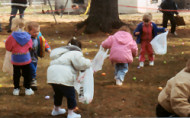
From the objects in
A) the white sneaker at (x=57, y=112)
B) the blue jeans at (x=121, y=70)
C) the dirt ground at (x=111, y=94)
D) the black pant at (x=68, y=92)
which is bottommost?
the dirt ground at (x=111, y=94)

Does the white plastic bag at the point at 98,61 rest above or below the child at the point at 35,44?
below

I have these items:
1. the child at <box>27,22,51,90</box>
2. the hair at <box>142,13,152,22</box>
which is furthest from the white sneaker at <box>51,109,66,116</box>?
the hair at <box>142,13,152,22</box>

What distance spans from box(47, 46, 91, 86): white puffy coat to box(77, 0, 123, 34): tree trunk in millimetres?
8052

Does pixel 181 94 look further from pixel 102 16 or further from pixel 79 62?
pixel 102 16

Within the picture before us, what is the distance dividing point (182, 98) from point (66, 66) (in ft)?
6.16

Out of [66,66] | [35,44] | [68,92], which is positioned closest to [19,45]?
[35,44]

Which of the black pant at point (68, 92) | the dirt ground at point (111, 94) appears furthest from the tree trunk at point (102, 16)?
the black pant at point (68, 92)

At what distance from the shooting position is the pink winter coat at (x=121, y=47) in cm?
608

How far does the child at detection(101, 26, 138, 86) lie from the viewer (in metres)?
6.09

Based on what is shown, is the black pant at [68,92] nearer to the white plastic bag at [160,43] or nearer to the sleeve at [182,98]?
the sleeve at [182,98]

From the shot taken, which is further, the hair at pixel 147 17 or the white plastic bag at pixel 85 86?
the hair at pixel 147 17

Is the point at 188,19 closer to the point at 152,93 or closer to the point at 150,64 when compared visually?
the point at 150,64

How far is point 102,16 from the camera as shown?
1241cm

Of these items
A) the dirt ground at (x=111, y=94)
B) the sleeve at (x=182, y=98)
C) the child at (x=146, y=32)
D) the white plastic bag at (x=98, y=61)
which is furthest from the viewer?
the child at (x=146, y=32)
